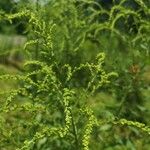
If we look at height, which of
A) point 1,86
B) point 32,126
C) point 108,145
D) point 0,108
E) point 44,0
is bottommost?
point 1,86

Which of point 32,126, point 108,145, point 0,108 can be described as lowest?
point 108,145

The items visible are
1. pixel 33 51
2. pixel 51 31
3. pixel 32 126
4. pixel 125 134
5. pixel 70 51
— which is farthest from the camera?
pixel 125 134

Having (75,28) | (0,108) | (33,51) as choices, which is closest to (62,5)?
(75,28)

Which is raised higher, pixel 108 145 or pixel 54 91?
pixel 54 91

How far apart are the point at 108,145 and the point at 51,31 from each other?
251 cm

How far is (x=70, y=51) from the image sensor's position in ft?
23.2

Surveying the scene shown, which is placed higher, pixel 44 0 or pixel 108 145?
pixel 44 0

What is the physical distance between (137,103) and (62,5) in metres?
1.74

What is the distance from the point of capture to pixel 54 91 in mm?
4078

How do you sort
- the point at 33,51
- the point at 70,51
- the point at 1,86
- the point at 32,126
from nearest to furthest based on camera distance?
1. the point at 32,126
2. the point at 33,51
3. the point at 70,51
4. the point at 1,86

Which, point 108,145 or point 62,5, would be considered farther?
point 62,5

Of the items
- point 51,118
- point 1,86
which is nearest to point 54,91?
point 51,118

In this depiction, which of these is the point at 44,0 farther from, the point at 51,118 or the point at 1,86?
the point at 1,86

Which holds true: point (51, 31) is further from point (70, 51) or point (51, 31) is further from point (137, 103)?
point (137, 103)
